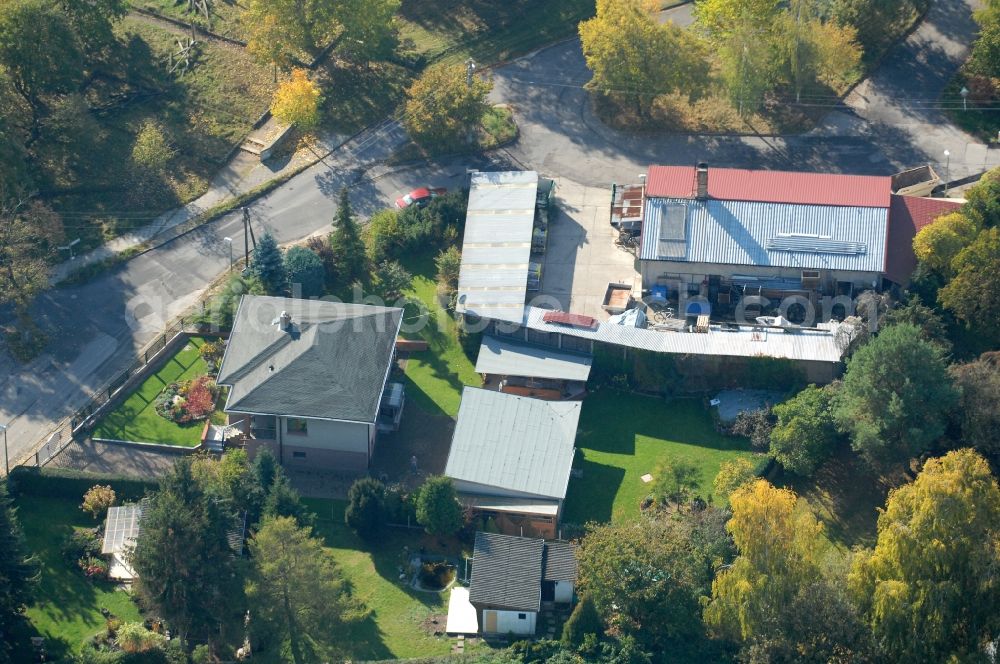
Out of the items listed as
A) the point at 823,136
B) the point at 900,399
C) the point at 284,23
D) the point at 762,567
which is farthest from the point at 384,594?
the point at 823,136

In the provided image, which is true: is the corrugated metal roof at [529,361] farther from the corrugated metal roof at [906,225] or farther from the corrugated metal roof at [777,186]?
→ the corrugated metal roof at [906,225]

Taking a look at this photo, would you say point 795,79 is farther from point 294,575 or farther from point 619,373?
point 294,575

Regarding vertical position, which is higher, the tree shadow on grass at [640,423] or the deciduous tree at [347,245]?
the deciduous tree at [347,245]

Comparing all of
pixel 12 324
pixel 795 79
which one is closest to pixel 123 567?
pixel 12 324

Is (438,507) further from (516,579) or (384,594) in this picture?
(516,579)

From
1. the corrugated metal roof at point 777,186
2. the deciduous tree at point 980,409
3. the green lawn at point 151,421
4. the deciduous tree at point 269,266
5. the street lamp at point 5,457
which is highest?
the corrugated metal roof at point 777,186

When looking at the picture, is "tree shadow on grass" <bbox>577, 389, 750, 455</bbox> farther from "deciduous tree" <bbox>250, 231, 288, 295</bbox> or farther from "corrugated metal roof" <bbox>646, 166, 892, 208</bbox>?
"deciduous tree" <bbox>250, 231, 288, 295</bbox>

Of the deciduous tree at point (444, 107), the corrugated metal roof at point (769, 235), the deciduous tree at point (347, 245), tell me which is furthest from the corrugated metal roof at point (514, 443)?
the deciduous tree at point (444, 107)

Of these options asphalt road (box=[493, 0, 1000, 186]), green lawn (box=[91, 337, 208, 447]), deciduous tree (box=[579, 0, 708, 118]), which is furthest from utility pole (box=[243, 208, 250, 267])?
deciduous tree (box=[579, 0, 708, 118])
